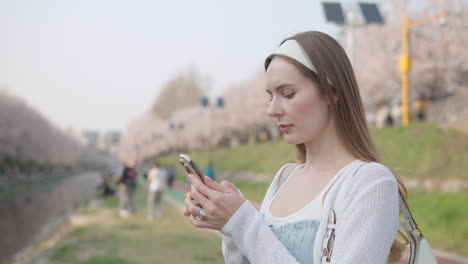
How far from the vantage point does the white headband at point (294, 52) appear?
5.36ft

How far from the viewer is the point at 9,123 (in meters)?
53.1

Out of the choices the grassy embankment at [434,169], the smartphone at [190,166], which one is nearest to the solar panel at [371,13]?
the grassy embankment at [434,169]

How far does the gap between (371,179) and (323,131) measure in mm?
296

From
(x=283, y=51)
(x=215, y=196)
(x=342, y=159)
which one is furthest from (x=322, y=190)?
(x=283, y=51)

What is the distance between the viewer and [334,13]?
16453 mm

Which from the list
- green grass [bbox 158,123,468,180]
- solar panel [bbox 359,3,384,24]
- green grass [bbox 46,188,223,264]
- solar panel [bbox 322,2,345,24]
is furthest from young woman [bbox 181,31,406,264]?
solar panel [bbox 359,3,384,24]

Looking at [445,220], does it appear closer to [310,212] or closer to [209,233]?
[209,233]

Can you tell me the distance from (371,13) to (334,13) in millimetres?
1310

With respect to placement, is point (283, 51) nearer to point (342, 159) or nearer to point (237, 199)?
point (342, 159)

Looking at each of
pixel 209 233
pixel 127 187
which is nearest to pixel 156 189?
pixel 127 187

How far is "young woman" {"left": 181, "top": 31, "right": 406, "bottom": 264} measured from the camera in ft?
4.76

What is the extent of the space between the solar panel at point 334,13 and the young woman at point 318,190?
15217 mm

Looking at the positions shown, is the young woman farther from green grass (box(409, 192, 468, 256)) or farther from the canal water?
the canal water

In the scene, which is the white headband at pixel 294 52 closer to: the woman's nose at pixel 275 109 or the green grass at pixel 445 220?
the woman's nose at pixel 275 109
